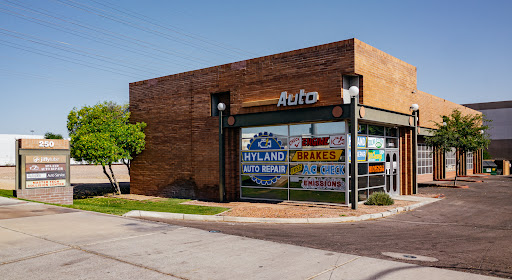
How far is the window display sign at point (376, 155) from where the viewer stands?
18.5 metres

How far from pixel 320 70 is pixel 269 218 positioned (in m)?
7.02

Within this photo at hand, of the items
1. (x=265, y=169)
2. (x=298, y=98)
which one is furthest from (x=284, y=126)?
(x=265, y=169)

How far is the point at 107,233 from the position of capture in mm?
10078

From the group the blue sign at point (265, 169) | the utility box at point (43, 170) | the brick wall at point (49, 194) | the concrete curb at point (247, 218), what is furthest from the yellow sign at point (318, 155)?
the utility box at point (43, 170)

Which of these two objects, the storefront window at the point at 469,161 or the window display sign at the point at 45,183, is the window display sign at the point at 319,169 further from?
the storefront window at the point at 469,161

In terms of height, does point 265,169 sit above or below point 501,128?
below

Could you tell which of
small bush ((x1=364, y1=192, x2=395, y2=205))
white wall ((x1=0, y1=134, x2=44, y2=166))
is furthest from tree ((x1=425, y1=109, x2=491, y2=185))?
white wall ((x1=0, y1=134, x2=44, y2=166))

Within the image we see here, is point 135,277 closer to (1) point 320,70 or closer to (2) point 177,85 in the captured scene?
(1) point 320,70

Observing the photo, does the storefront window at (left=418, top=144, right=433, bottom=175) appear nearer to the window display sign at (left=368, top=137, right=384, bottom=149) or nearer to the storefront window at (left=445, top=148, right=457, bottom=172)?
the storefront window at (left=445, top=148, right=457, bottom=172)

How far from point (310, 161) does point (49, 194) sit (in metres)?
13.2

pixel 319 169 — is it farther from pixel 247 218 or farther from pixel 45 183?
pixel 45 183

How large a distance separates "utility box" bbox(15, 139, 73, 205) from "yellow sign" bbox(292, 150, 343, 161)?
1215 centimetres

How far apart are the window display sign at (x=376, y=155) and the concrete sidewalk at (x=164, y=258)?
10512 mm

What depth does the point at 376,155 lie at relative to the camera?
19016 millimetres
